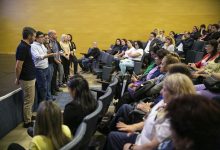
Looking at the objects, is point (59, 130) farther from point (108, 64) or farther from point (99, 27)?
point (99, 27)

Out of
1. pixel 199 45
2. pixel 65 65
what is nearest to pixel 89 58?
pixel 65 65

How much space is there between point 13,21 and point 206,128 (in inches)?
523

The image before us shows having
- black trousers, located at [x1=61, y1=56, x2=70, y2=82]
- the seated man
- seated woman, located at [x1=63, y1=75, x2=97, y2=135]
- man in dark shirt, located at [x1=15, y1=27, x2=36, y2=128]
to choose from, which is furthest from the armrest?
the seated man

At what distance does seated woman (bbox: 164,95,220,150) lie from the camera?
45.9 inches

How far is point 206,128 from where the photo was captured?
1.17 metres

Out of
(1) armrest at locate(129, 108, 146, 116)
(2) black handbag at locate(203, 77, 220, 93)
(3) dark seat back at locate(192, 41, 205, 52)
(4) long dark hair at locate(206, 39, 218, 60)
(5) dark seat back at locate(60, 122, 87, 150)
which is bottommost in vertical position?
(1) armrest at locate(129, 108, 146, 116)

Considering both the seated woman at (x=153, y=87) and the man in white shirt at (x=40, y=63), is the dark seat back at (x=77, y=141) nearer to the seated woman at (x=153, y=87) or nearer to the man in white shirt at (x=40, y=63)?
the seated woman at (x=153, y=87)

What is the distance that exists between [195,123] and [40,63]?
12.4 feet

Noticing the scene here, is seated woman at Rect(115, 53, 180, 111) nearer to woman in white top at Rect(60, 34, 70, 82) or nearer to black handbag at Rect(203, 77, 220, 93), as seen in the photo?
black handbag at Rect(203, 77, 220, 93)

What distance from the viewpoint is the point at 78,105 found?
2.62 metres

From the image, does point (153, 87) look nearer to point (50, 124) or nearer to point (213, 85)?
point (213, 85)

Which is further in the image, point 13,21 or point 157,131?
point 13,21

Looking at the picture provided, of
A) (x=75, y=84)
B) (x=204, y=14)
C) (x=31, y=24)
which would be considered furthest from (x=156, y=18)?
(x=75, y=84)

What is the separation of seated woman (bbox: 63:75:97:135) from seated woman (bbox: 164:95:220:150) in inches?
56.5
